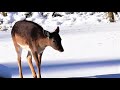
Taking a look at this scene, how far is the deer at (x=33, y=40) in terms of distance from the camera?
257cm

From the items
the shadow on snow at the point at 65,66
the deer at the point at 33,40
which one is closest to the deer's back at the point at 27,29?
the deer at the point at 33,40

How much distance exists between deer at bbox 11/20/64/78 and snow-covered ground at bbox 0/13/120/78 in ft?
0.11

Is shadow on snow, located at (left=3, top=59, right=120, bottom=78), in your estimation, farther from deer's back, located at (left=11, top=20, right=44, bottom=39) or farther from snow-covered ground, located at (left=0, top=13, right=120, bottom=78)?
deer's back, located at (left=11, top=20, right=44, bottom=39)

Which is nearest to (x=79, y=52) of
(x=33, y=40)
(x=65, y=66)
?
(x=65, y=66)

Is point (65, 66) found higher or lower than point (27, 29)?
lower

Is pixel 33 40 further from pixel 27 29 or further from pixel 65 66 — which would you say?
pixel 65 66

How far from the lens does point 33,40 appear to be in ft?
8.59

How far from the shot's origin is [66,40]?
2.54 meters

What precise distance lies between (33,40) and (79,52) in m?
0.41

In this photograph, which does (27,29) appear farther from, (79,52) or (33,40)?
(79,52)

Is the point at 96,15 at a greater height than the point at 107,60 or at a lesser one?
greater
